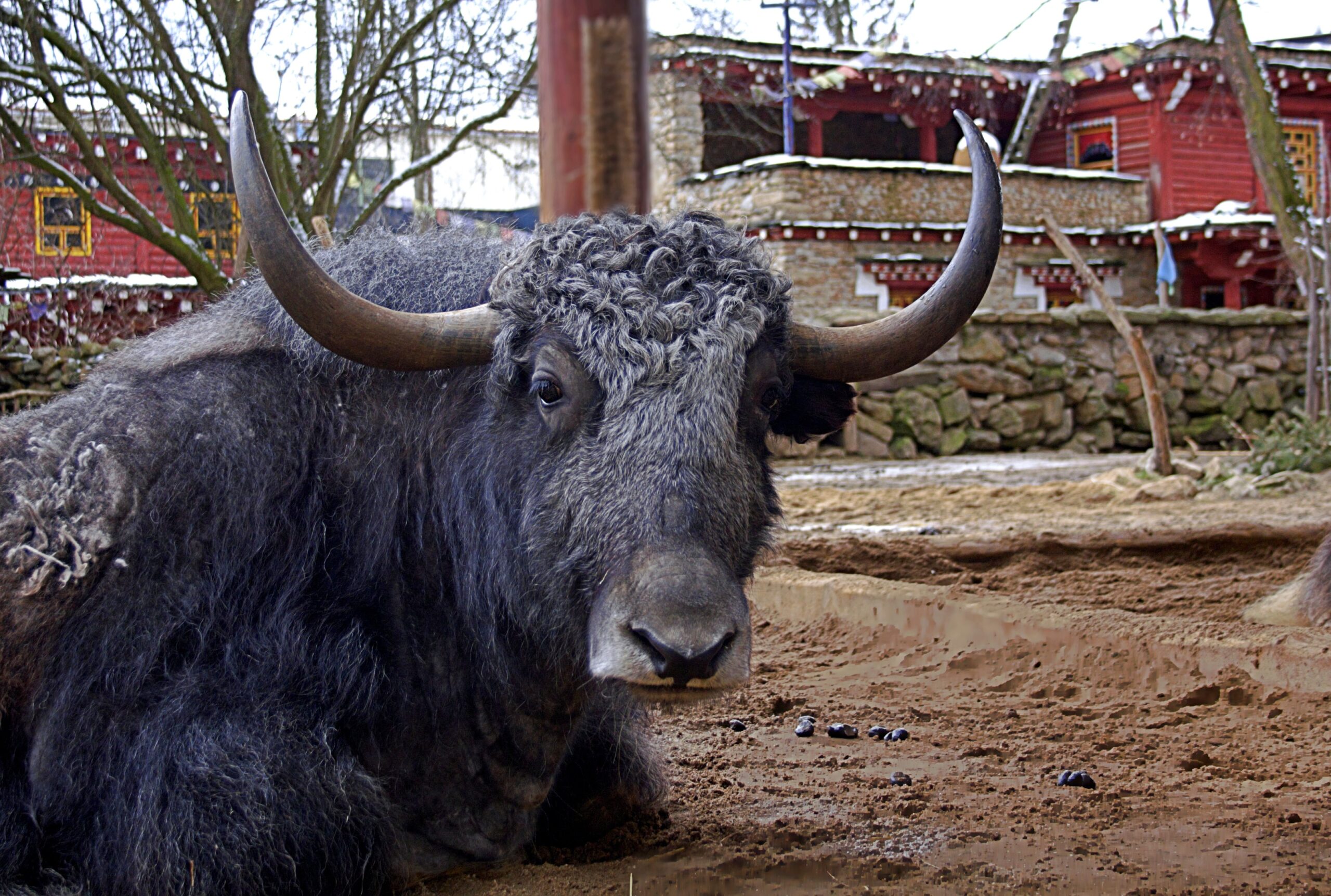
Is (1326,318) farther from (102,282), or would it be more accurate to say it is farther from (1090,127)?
(1090,127)

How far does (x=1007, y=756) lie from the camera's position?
3645mm

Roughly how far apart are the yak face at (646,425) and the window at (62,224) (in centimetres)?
1308

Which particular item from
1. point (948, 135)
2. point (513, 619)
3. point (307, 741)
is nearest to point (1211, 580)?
point (513, 619)

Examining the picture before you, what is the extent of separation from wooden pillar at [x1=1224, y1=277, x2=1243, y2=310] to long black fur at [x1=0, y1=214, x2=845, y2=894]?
25.2 m

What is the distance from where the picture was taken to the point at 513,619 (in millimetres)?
2781

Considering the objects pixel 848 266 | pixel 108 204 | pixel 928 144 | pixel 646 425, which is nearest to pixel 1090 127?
pixel 928 144

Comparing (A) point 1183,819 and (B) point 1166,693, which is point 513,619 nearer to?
(A) point 1183,819

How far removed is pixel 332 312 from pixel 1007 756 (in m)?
2.39

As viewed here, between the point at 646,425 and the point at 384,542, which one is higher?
the point at 646,425

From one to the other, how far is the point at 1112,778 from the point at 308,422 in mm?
2371

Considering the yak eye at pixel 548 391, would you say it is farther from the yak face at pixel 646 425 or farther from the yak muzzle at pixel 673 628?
the yak muzzle at pixel 673 628

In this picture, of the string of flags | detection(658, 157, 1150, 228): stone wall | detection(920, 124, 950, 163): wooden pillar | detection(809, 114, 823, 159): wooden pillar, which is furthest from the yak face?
detection(920, 124, 950, 163): wooden pillar

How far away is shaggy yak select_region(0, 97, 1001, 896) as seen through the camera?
2441 mm

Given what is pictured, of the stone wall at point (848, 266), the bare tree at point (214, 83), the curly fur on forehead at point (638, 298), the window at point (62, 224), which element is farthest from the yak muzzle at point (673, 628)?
the stone wall at point (848, 266)
